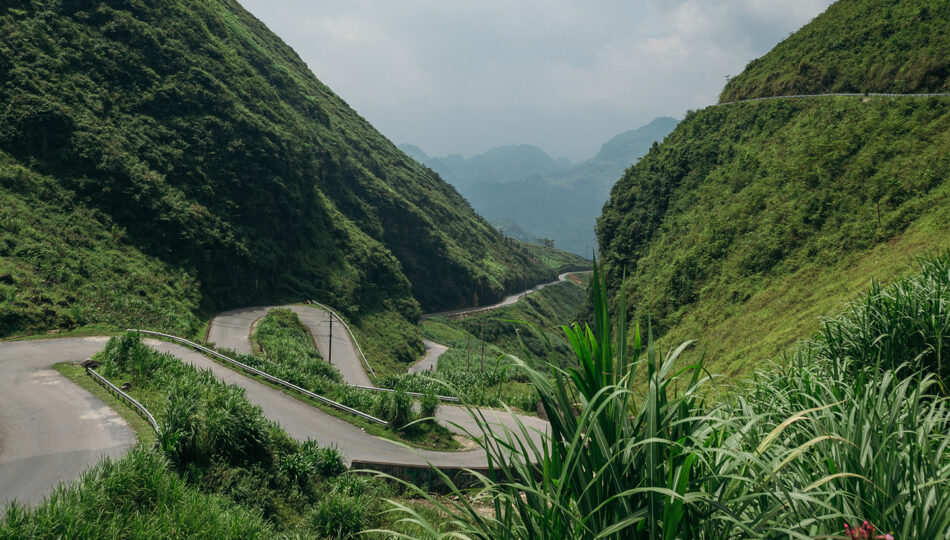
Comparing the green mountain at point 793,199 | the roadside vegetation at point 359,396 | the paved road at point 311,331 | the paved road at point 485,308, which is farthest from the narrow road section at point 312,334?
the paved road at point 485,308

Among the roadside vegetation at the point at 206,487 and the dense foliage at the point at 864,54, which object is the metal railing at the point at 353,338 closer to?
the roadside vegetation at the point at 206,487

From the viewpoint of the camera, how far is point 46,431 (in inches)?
504

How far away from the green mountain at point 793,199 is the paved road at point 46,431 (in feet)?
67.7

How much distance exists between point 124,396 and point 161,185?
40059mm

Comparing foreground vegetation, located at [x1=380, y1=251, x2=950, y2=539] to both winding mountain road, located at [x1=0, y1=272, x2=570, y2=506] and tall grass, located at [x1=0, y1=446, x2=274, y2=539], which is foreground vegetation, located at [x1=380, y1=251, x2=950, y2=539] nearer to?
winding mountain road, located at [x1=0, y1=272, x2=570, y2=506]

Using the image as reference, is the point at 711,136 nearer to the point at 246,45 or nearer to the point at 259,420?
the point at 259,420

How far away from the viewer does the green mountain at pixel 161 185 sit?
33.8 meters

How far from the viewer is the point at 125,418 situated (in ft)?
44.9

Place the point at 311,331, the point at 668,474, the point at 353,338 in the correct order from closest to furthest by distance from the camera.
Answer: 1. the point at 668,474
2. the point at 311,331
3. the point at 353,338

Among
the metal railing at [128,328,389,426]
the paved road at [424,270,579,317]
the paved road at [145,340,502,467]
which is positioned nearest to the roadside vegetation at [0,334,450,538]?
the paved road at [145,340,502,467]

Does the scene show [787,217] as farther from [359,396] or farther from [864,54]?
[359,396]

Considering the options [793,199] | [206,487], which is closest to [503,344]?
[793,199]

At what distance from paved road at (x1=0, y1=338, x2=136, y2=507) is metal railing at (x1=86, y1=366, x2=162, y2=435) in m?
0.51

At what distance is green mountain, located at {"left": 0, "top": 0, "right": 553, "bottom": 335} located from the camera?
3384cm
